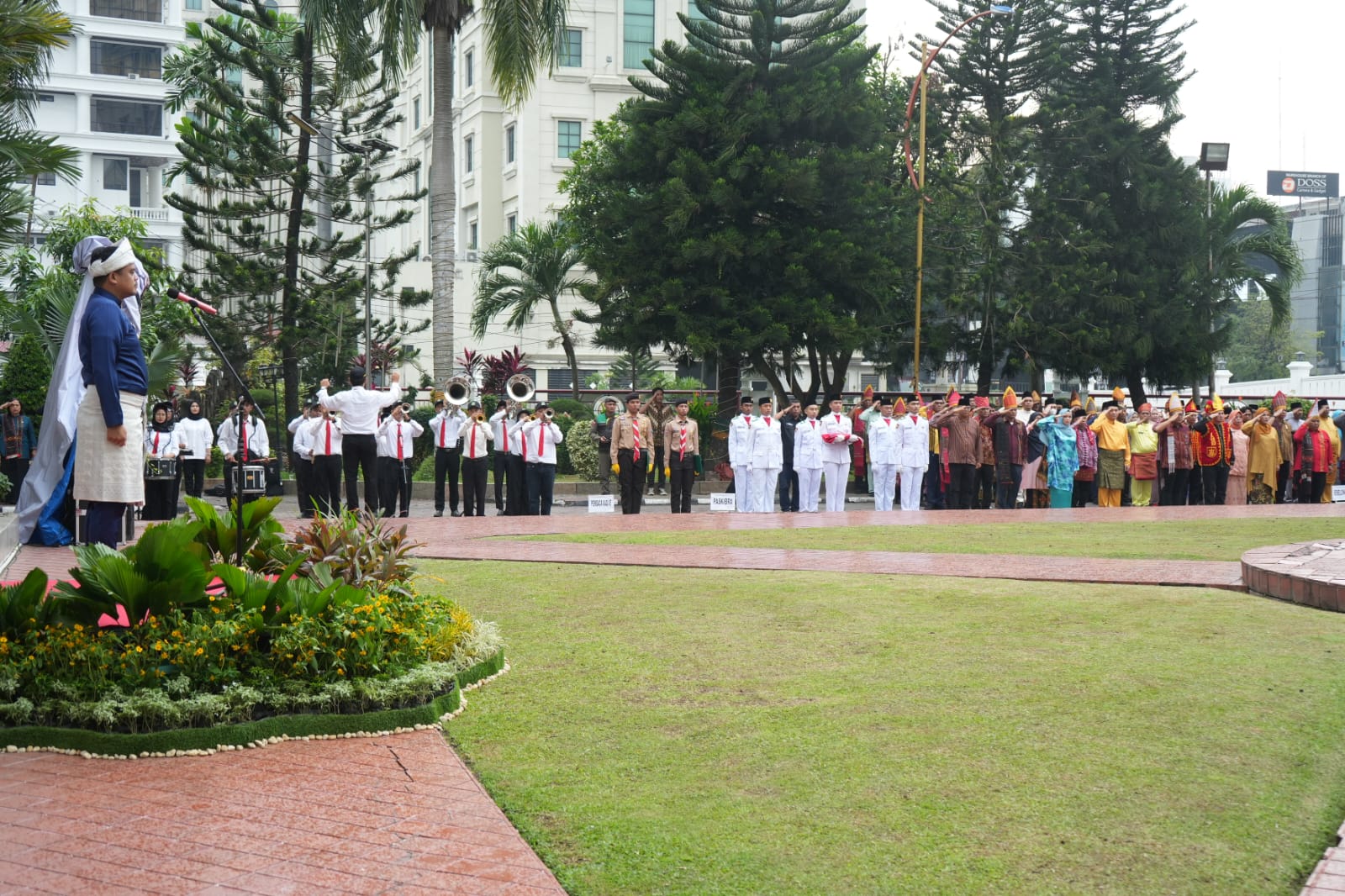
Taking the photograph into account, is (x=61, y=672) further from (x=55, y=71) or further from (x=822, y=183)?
(x=55, y=71)

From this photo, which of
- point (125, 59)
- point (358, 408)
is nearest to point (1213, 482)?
point (358, 408)

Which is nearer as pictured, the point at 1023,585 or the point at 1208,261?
the point at 1023,585

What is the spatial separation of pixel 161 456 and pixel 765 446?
882cm

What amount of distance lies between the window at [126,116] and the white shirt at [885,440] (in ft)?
156

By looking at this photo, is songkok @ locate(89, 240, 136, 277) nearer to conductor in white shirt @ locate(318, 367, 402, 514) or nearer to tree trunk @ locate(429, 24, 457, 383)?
conductor in white shirt @ locate(318, 367, 402, 514)

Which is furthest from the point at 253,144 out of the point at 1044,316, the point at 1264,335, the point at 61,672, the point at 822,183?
the point at 1264,335

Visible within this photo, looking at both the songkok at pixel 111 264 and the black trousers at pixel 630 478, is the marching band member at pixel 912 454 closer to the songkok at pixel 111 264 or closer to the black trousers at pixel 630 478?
the black trousers at pixel 630 478

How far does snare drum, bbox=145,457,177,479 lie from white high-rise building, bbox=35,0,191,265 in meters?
46.6

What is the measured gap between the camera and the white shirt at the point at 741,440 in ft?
68.2

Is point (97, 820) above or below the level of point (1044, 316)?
below

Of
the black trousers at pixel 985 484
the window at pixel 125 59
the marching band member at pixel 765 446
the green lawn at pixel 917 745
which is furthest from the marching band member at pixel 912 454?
the window at pixel 125 59

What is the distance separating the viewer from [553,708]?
583 cm

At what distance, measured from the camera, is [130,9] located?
58.4m

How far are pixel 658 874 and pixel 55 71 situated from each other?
59734 mm
